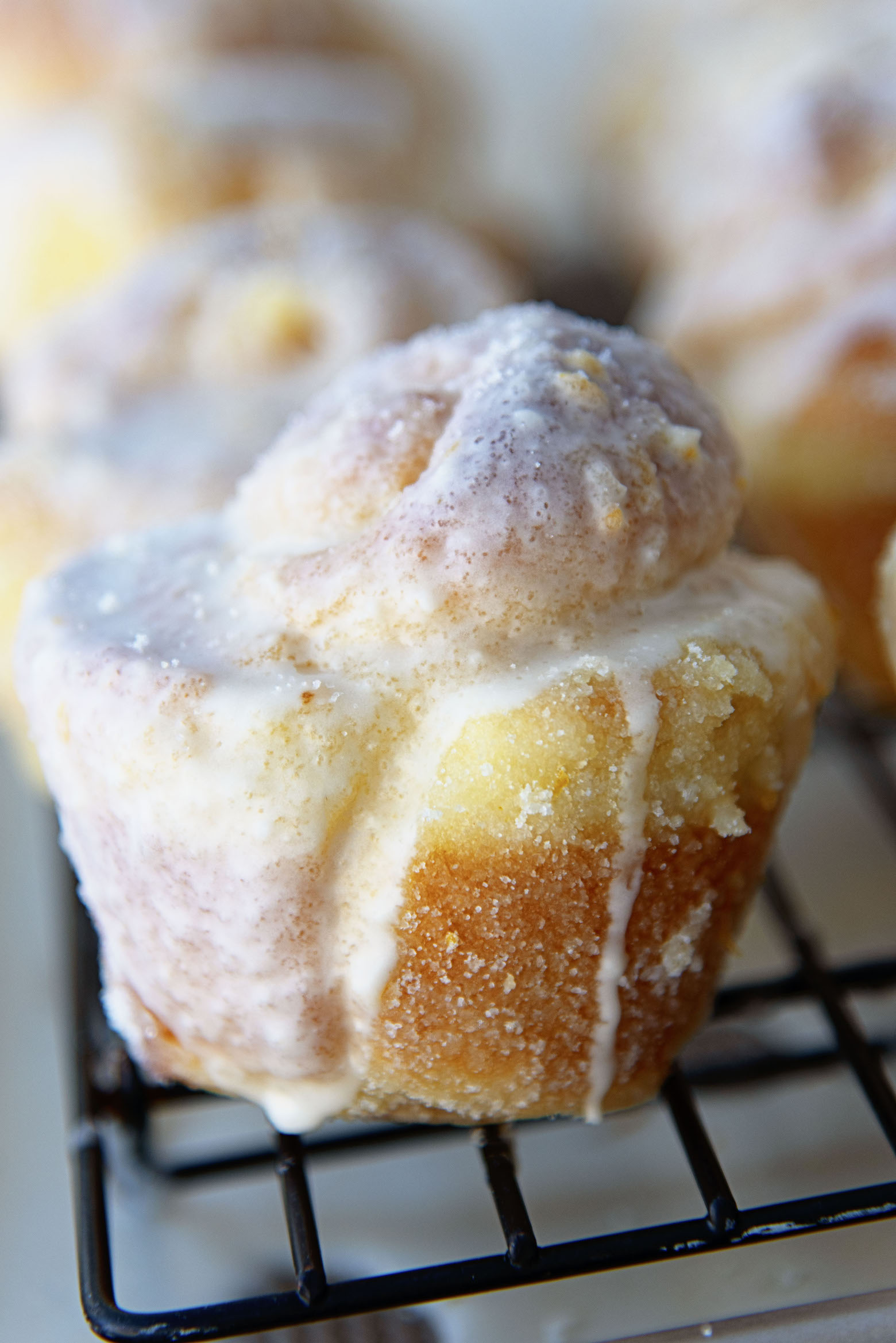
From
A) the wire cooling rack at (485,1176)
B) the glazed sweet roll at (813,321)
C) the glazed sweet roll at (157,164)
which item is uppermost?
the glazed sweet roll at (157,164)

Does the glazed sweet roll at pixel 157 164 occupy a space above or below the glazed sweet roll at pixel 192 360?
above

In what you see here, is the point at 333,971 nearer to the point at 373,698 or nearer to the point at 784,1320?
the point at 373,698

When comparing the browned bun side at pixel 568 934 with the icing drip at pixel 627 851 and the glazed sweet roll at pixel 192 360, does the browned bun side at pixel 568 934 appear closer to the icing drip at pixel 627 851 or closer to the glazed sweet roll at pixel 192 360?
the icing drip at pixel 627 851

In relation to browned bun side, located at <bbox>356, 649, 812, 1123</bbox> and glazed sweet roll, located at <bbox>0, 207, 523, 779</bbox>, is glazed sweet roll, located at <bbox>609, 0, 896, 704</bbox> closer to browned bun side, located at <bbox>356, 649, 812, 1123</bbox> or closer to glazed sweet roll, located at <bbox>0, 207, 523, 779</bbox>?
glazed sweet roll, located at <bbox>0, 207, 523, 779</bbox>

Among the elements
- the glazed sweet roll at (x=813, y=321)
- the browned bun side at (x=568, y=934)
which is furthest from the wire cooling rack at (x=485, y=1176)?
the glazed sweet roll at (x=813, y=321)

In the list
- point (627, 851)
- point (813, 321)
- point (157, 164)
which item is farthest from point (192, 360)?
point (627, 851)

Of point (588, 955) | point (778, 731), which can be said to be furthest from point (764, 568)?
point (588, 955)

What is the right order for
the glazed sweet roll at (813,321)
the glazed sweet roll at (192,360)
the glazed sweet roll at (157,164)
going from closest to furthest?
1. the glazed sweet roll at (192,360)
2. the glazed sweet roll at (813,321)
3. the glazed sweet roll at (157,164)

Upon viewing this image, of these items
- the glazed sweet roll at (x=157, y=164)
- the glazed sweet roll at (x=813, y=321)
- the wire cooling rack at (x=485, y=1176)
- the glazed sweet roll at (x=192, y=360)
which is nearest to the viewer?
the wire cooling rack at (x=485, y=1176)
